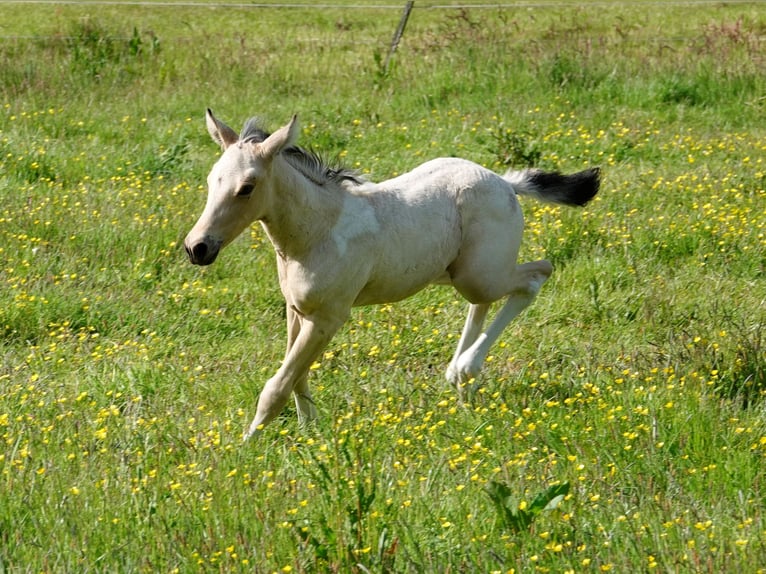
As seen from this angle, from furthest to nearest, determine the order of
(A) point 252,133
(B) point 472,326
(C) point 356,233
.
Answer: (B) point 472,326 → (C) point 356,233 → (A) point 252,133

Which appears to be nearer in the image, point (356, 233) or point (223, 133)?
point (223, 133)

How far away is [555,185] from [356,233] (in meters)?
1.52

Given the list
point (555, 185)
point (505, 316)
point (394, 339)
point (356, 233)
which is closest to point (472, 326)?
point (505, 316)

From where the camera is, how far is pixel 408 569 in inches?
154

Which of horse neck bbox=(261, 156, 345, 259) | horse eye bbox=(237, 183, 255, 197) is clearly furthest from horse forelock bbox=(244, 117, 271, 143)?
horse eye bbox=(237, 183, 255, 197)

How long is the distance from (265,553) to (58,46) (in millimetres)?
11443

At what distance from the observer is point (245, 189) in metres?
5.21

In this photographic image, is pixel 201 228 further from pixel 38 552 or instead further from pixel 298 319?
pixel 38 552

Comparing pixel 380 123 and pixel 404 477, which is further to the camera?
pixel 380 123

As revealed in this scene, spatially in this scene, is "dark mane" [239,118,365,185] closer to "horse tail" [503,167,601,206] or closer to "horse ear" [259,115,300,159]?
"horse ear" [259,115,300,159]

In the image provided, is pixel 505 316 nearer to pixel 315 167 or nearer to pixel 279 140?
pixel 315 167

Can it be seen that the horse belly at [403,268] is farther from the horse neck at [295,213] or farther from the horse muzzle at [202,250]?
the horse muzzle at [202,250]

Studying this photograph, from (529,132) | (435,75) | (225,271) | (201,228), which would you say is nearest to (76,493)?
(201,228)

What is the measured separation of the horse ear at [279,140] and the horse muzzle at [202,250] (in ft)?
1.66
